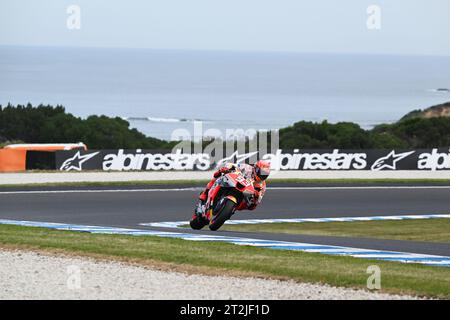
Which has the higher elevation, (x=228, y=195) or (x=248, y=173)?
(x=248, y=173)

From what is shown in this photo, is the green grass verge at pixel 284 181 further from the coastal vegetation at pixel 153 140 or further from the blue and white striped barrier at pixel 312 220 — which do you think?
the coastal vegetation at pixel 153 140

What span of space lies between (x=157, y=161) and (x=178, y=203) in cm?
987

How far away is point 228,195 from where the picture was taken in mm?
18188

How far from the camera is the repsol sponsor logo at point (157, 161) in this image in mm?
37356

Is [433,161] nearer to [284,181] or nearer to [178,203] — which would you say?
[284,181]

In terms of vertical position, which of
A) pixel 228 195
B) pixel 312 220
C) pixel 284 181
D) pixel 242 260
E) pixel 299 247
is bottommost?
pixel 284 181

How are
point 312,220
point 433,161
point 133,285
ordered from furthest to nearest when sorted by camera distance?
point 433,161
point 312,220
point 133,285

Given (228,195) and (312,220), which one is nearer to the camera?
(228,195)

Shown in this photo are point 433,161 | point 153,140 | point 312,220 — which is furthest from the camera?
point 153,140

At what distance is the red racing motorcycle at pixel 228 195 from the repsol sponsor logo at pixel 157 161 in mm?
18622

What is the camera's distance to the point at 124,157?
37406 mm

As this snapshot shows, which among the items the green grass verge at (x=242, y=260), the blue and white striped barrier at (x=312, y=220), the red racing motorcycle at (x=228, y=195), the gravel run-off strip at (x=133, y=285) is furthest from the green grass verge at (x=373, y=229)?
the gravel run-off strip at (x=133, y=285)

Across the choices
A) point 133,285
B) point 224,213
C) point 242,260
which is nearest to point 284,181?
point 224,213

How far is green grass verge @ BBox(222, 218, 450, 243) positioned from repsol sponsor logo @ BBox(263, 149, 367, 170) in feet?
42.5
